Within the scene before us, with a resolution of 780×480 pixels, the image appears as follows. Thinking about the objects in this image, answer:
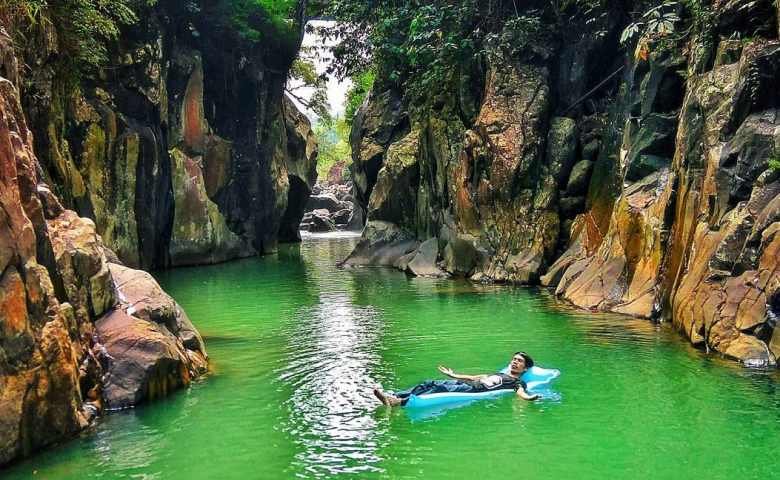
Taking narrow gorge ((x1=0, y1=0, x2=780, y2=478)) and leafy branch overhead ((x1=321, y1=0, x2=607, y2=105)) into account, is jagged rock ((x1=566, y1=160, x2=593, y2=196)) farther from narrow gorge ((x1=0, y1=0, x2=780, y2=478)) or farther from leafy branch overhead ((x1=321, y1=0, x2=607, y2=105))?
leafy branch overhead ((x1=321, y1=0, x2=607, y2=105))

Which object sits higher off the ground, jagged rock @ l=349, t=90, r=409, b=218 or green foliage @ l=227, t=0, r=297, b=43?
green foliage @ l=227, t=0, r=297, b=43

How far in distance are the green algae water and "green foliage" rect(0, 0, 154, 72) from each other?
22.4 feet

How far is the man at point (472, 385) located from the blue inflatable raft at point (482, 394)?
59 millimetres

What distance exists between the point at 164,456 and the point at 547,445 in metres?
3.88

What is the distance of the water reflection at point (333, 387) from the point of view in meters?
7.41

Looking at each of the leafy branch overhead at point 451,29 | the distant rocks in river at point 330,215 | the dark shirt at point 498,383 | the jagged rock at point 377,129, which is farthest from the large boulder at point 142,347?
the distant rocks in river at point 330,215

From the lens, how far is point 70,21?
1741 centimetres

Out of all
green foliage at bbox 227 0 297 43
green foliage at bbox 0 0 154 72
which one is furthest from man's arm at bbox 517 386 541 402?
green foliage at bbox 227 0 297 43

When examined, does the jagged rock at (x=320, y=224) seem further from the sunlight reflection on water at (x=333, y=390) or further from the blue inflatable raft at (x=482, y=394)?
the blue inflatable raft at (x=482, y=394)

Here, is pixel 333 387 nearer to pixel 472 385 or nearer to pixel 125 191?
pixel 472 385

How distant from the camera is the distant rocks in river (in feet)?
185

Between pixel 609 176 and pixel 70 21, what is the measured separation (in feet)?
46.0

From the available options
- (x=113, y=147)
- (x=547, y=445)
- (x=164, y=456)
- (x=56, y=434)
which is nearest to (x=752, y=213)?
(x=547, y=445)

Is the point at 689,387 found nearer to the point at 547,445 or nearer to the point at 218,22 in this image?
the point at 547,445
